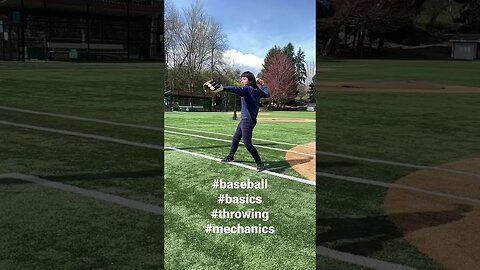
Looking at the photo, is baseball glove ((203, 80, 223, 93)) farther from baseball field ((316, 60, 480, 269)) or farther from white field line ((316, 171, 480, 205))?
white field line ((316, 171, 480, 205))

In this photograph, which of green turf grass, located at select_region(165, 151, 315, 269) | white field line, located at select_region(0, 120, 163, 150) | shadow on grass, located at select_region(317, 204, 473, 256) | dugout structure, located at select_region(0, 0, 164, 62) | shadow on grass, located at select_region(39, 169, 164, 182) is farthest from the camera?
dugout structure, located at select_region(0, 0, 164, 62)

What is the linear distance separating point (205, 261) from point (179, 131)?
73cm

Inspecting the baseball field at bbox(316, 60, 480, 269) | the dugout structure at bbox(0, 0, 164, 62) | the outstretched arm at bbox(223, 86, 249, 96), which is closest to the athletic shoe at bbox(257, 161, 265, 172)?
the outstretched arm at bbox(223, 86, 249, 96)

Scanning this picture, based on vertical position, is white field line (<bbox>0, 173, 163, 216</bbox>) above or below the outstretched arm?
below

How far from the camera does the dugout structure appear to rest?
2412 cm

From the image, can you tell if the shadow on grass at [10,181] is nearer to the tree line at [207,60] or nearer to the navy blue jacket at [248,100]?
the tree line at [207,60]

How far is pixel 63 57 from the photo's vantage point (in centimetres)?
2470

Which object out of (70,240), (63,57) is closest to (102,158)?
(70,240)

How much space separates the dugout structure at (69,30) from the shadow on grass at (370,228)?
2126 centimetres

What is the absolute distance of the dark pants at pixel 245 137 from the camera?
2.60 meters

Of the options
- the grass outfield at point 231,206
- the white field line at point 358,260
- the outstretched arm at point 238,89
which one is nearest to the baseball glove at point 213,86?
the outstretched arm at point 238,89

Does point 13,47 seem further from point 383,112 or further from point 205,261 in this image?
point 205,261

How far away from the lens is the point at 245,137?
2613 millimetres

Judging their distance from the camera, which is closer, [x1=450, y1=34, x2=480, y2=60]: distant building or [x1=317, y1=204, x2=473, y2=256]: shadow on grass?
[x1=317, y1=204, x2=473, y2=256]: shadow on grass
